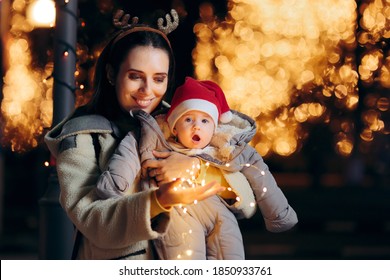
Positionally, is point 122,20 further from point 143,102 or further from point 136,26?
point 143,102

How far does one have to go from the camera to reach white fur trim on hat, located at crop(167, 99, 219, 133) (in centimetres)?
360

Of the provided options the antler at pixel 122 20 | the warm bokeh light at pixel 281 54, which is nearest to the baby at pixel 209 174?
the antler at pixel 122 20

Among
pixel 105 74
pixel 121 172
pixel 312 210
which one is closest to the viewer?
pixel 121 172

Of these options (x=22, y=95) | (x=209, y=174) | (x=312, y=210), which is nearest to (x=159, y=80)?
(x=209, y=174)

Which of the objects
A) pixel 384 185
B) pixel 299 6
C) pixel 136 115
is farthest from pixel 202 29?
pixel 384 185

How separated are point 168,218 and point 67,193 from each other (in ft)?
1.39

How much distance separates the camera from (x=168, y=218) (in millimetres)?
3379

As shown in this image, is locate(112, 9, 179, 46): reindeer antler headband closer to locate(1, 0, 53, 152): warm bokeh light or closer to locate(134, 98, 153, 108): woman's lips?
locate(134, 98, 153, 108): woman's lips

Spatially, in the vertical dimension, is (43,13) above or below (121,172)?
above

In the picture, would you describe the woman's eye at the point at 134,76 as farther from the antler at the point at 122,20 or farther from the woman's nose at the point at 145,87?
the antler at the point at 122,20

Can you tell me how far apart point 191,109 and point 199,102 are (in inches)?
2.0

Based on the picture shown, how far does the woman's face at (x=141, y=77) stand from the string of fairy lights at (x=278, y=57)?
2.79m

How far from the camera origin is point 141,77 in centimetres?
373
